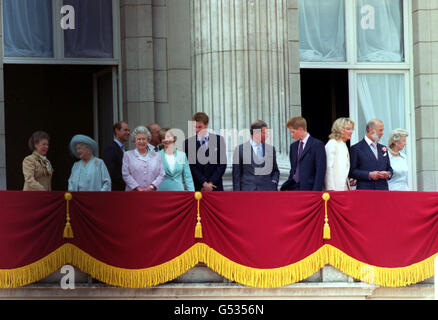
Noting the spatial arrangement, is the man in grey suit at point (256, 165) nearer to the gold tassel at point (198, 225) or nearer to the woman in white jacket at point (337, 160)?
the woman in white jacket at point (337, 160)

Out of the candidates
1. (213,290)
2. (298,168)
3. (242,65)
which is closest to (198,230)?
(213,290)

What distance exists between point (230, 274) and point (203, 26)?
577 centimetres

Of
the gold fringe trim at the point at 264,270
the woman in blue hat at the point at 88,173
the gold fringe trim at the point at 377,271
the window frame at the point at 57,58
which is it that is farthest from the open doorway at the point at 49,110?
the gold fringe trim at the point at 377,271

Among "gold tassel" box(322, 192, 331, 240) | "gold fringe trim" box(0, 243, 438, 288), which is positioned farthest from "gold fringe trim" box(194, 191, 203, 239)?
"gold tassel" box(322, 192, 331, 240)

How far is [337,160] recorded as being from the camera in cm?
1786

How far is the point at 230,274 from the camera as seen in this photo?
663 inches

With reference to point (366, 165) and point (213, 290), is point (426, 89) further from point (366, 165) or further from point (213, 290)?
point (213, 290)

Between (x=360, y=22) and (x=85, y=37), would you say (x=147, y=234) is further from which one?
(x=360, y=22)

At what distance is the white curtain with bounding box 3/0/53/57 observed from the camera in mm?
22141

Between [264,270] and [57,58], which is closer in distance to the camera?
[264,270]

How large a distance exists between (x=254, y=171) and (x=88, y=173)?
2494mm

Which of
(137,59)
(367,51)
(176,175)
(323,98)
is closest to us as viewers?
(176,175)
